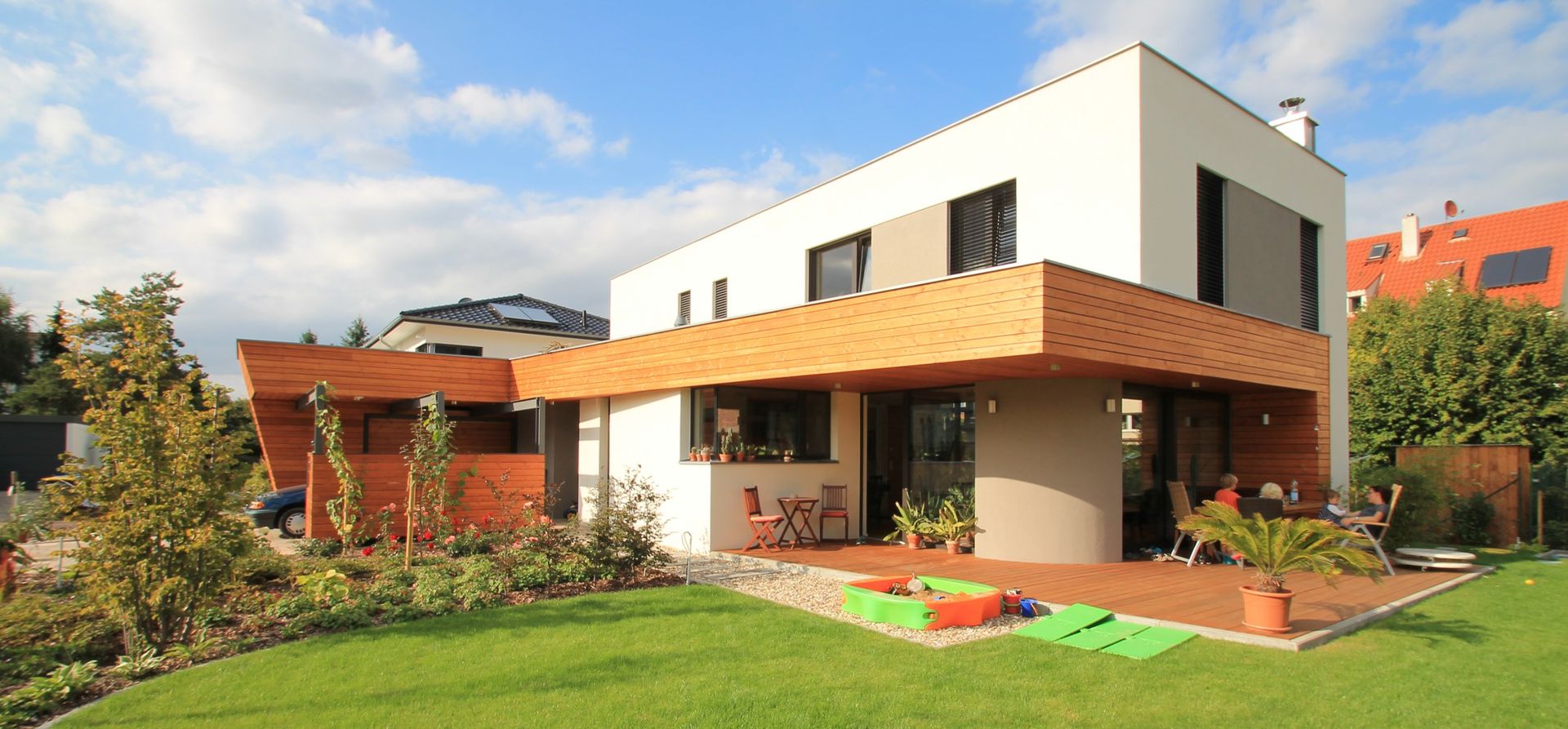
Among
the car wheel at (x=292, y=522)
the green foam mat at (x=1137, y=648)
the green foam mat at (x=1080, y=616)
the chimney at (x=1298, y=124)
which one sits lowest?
the car wheel at (x=292, y=522)

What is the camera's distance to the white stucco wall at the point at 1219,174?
977cm

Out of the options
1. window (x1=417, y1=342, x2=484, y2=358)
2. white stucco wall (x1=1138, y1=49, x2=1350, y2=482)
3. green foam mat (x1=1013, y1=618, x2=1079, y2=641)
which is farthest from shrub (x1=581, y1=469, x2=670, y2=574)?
window (x1=417, y1=342, x2=484, y2=358)

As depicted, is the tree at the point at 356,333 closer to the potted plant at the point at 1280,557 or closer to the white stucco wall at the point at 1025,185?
the white stucco wall at the point at 1025,185

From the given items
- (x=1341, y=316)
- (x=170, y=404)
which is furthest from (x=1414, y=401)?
(x=170, y=404)

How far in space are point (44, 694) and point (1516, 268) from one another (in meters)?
31.5

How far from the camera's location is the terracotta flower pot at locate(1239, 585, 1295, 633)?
648cm

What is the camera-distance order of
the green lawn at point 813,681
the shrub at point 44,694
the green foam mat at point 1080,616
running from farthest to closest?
the green foam mat at point 1080,616
the shrub at point 44,694
the green lawn at point 813,681

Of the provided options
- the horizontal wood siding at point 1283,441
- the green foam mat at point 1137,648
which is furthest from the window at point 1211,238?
the green foam mat at point 1137,648

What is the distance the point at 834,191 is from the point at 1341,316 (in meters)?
8.46

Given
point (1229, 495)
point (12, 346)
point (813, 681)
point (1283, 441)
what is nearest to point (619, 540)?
point (813, 681)

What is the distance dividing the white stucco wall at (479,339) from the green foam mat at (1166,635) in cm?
1901

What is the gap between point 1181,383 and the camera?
37.2 feet

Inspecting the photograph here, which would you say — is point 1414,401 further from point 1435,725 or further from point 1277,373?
point 1435,725

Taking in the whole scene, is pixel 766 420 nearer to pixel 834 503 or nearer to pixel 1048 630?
pixel 834 503
